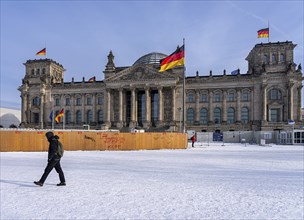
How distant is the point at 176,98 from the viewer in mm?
61781

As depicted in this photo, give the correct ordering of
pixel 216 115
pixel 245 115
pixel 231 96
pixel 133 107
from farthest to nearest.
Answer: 1. pixel 133 107
2. pixel 216 115
3. pixel 231 96
4. pixel 245 115

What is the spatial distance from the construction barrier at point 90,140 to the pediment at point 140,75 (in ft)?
104

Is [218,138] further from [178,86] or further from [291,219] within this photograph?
[291,219]

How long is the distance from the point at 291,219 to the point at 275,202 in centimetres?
122

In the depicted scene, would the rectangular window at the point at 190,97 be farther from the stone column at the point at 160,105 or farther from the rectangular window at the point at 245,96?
the rectangular window at the point at 245,96

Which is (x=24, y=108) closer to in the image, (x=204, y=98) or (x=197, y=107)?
(x=197, y=107)

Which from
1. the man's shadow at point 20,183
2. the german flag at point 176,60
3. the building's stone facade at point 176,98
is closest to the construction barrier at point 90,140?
the german flag at point 176,60

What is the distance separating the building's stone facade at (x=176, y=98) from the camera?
5638 centimetres

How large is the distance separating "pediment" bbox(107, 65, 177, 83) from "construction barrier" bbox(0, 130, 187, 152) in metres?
31.7

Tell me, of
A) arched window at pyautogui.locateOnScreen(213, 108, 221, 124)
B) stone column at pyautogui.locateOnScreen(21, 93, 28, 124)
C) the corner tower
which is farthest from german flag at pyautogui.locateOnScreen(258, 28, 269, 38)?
stone column at pyautogui.locateOnScreen(21, 93, 28, 124)

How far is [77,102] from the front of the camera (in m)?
69.0

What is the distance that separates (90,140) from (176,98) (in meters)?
37.8

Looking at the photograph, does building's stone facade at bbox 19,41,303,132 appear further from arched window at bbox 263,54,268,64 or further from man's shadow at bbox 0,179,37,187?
man's shadow at bbox 0,179,37,187

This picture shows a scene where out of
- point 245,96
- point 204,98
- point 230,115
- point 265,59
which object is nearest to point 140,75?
point 204,98
